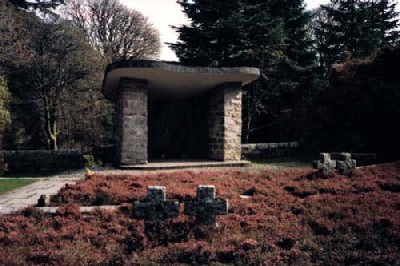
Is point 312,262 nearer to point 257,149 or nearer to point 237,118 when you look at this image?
point 237,118

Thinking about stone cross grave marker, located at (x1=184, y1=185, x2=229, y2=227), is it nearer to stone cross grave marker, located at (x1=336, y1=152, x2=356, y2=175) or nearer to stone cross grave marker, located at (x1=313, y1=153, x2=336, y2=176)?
stone cross grave marker, located at (x1=313, y1=153, x2=336, y2=176)

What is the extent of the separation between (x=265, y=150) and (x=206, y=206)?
1039 centimetres

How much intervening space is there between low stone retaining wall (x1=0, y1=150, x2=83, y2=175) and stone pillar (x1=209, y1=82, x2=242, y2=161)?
5177 mm

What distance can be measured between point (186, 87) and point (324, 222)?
342 inches

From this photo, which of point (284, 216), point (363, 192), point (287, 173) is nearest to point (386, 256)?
point (284, 216)

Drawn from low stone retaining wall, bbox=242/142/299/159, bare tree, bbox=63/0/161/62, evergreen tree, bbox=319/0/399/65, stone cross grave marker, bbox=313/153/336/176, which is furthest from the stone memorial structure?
evergreen tree, bbox=319/0/399/65

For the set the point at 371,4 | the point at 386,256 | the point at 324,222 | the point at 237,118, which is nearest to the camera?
the point at 386,256

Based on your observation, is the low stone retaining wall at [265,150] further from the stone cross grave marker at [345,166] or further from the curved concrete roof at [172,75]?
the stone cross grave marker at [345,166]

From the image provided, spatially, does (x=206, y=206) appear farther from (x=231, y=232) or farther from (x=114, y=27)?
(x=114, y=27)

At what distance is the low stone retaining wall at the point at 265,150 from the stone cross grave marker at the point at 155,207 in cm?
980

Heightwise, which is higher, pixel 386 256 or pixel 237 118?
pixel 237 118

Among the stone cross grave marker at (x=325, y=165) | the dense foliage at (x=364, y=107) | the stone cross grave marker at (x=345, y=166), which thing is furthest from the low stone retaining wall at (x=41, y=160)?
the dense foliage at (x=364, y=107)

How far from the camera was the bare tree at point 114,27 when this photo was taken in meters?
21.8

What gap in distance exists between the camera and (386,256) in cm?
Answer: 383
